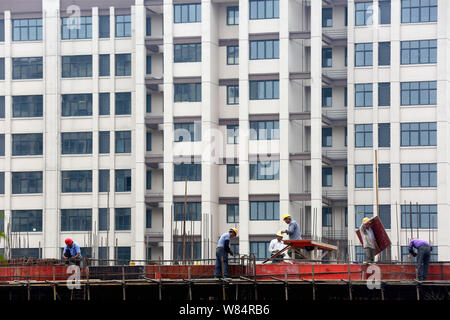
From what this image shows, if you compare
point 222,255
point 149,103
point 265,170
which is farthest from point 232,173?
point 222,255

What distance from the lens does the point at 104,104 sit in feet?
273

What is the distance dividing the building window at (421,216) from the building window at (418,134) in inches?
161

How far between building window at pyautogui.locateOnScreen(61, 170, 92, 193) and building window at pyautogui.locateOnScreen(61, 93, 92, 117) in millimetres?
4009

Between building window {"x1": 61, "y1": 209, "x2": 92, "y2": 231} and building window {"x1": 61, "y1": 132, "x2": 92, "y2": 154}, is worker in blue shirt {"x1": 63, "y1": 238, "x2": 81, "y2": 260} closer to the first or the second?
building window {"x1": 61, "y1": 209, "x2": 92, "y2": 231}

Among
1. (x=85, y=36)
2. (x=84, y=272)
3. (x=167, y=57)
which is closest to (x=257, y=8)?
(x=167, y=57)

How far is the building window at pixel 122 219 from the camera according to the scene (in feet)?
269

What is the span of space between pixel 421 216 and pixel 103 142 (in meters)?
22.4

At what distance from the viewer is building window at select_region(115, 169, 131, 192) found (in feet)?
271

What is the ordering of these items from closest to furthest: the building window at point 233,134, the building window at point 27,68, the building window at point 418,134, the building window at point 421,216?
the building window at point 421,216 < the building window at point 418,134 < the building window at point 233,134 < the building window at point 27,68

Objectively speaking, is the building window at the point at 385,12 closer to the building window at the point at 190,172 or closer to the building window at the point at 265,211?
the building window at the point at 265,211

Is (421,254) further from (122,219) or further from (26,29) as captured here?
(26,29)

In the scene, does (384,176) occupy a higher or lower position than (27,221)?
higher

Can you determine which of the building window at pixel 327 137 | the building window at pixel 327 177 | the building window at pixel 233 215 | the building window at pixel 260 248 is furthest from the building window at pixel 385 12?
the building window at pixel 260 248

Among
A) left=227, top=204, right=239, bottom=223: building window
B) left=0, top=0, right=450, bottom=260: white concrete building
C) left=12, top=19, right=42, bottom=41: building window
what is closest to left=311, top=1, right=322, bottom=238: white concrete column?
left=0, top=0, right=450, bottom=260: white concrete building
